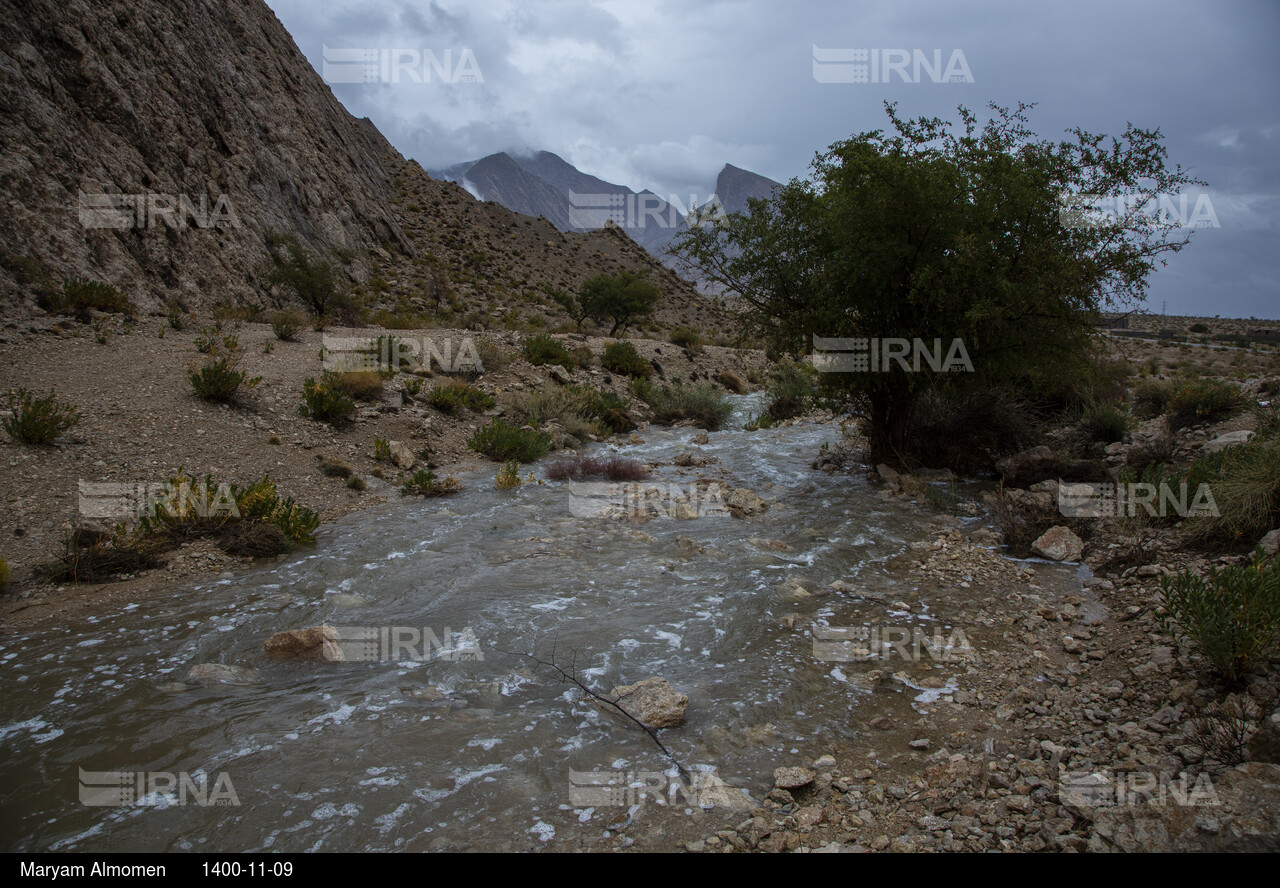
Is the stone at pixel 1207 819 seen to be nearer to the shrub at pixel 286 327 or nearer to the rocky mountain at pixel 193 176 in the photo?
the rocky mountain at pixel 193 176

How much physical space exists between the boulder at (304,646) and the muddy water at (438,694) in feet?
0.34

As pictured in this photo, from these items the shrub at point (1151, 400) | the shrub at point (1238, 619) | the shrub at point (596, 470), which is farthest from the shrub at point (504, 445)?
the shrub at point (1151, 400)

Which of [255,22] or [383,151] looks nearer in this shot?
[255,22]

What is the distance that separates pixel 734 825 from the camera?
2.96 m

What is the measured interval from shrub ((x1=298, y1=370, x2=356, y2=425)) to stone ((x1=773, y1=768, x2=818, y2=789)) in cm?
948

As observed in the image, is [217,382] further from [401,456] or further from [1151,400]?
[1151,400]

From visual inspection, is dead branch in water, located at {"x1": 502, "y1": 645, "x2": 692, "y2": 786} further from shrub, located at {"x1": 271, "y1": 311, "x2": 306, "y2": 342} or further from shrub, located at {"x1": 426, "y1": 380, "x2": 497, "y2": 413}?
shrub, located at {"x1": 271, "y1": 311, "x2": 306, "y2": 342}

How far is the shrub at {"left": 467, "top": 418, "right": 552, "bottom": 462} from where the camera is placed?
465 inches

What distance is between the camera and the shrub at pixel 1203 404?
10.9 meters

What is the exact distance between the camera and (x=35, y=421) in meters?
7.08

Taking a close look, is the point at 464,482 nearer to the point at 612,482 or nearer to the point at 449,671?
the point at 612,482

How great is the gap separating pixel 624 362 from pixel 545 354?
3.06 m
